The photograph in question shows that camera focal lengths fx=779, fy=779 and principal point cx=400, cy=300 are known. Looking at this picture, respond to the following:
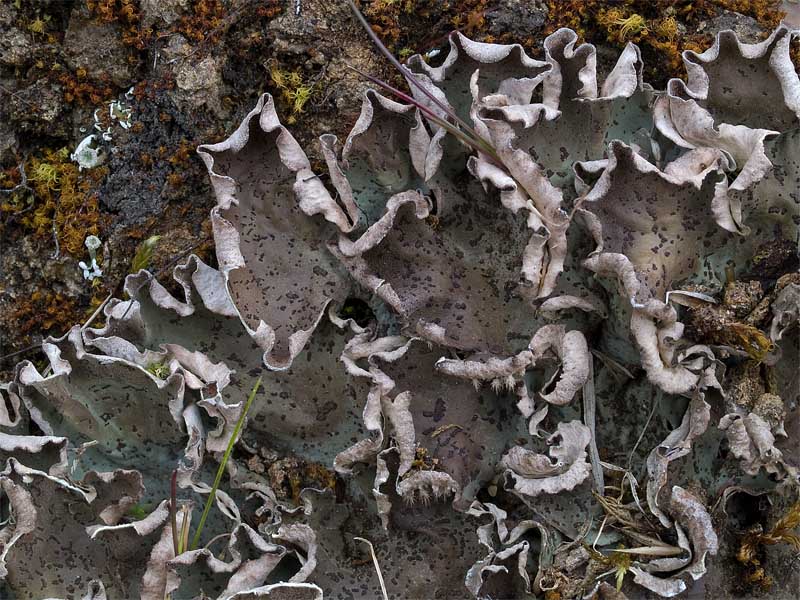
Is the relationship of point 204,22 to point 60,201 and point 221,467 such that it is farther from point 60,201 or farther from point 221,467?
point 221,467

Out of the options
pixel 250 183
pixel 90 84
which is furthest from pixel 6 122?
pixel 250 183

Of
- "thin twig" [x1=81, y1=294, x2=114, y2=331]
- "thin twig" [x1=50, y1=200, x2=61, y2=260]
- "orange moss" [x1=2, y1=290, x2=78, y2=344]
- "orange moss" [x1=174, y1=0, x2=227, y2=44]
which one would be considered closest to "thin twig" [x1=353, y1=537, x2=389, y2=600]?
"thin twig" [x1=81, y1=294, x2=114, y2=331]

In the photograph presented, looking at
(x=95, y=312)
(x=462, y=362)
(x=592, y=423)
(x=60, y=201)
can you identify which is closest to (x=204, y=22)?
(x=60, y=201)

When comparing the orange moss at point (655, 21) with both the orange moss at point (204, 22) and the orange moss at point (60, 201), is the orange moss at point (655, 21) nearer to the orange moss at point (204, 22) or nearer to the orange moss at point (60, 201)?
the orange moss at point (204, 22)

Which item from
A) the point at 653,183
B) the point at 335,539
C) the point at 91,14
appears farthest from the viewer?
the point at 91,14

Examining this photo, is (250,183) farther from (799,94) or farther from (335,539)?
(799,94)

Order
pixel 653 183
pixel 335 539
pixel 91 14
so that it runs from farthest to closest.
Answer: pixel 91 14 → pixel 335 539 → pixel 653 183

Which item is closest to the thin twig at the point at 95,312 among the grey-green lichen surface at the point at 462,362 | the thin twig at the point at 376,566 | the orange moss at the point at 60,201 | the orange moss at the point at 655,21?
the grey-green lichen surface at the point at 462,362

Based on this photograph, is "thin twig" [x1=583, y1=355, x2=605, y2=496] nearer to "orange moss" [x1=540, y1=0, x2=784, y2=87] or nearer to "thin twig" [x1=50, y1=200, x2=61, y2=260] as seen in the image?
"orange moss" [x1=540, y1=0, x2=784, y2=87]

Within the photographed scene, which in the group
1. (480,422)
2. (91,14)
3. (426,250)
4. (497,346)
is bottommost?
(480,422)
